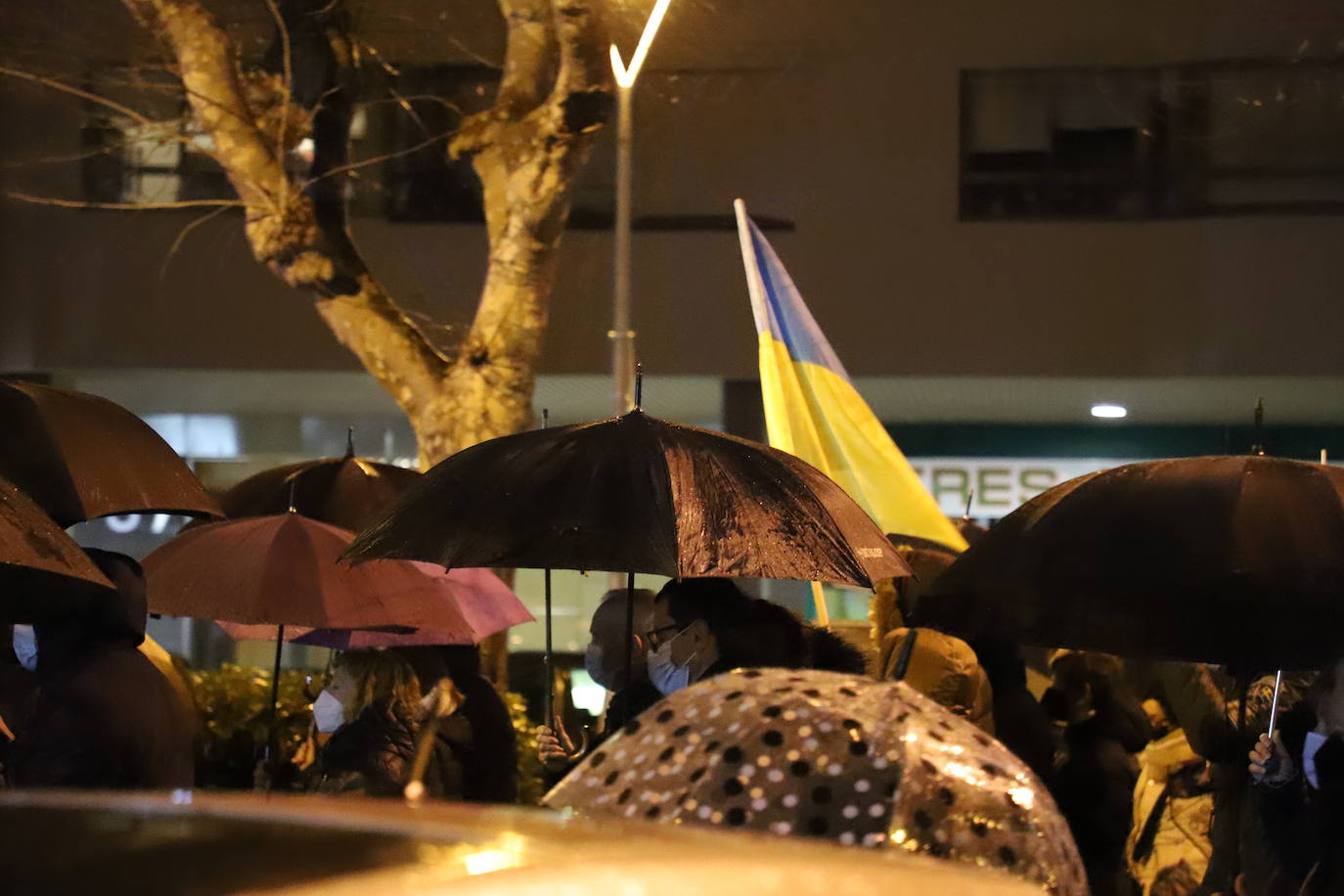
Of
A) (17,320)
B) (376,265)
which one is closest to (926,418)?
(376,265)

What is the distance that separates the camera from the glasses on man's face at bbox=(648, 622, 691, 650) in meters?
4.78

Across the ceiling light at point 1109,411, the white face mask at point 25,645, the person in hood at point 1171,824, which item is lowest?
the person in hood at point 1171,824

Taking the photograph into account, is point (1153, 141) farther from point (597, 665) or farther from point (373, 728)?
point (373, 728)

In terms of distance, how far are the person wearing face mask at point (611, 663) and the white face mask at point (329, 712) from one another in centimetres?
65

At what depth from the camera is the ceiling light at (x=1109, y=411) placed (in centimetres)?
1692

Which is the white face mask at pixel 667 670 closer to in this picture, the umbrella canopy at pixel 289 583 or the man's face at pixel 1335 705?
the umbrella canopy at pixel 289 583

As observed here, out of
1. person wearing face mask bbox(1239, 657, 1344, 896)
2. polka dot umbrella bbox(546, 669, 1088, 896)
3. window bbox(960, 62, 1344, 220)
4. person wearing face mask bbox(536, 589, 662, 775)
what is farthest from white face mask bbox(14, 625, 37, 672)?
window bbox(960, 62, 1344, 220)

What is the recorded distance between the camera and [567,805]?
2246 mm

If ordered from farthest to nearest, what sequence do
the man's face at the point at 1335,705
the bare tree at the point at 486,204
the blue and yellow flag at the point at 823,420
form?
1. the bare tree at the point at 486,204
2. the blue and yellow flag at the point at 823,420
3. the man's face at the point at 1335,705

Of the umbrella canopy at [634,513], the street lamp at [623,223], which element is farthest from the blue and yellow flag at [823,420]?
the umbrella canopy at [634,513]

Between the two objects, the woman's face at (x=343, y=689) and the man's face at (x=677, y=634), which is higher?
the man's face at (x=677, y=634)

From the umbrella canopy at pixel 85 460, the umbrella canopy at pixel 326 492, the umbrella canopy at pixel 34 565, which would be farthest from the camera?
the umbrella canopy at pixel 326 492

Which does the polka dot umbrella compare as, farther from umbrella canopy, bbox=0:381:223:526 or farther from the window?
the window

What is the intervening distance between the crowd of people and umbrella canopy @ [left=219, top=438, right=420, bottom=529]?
1.49 meters
